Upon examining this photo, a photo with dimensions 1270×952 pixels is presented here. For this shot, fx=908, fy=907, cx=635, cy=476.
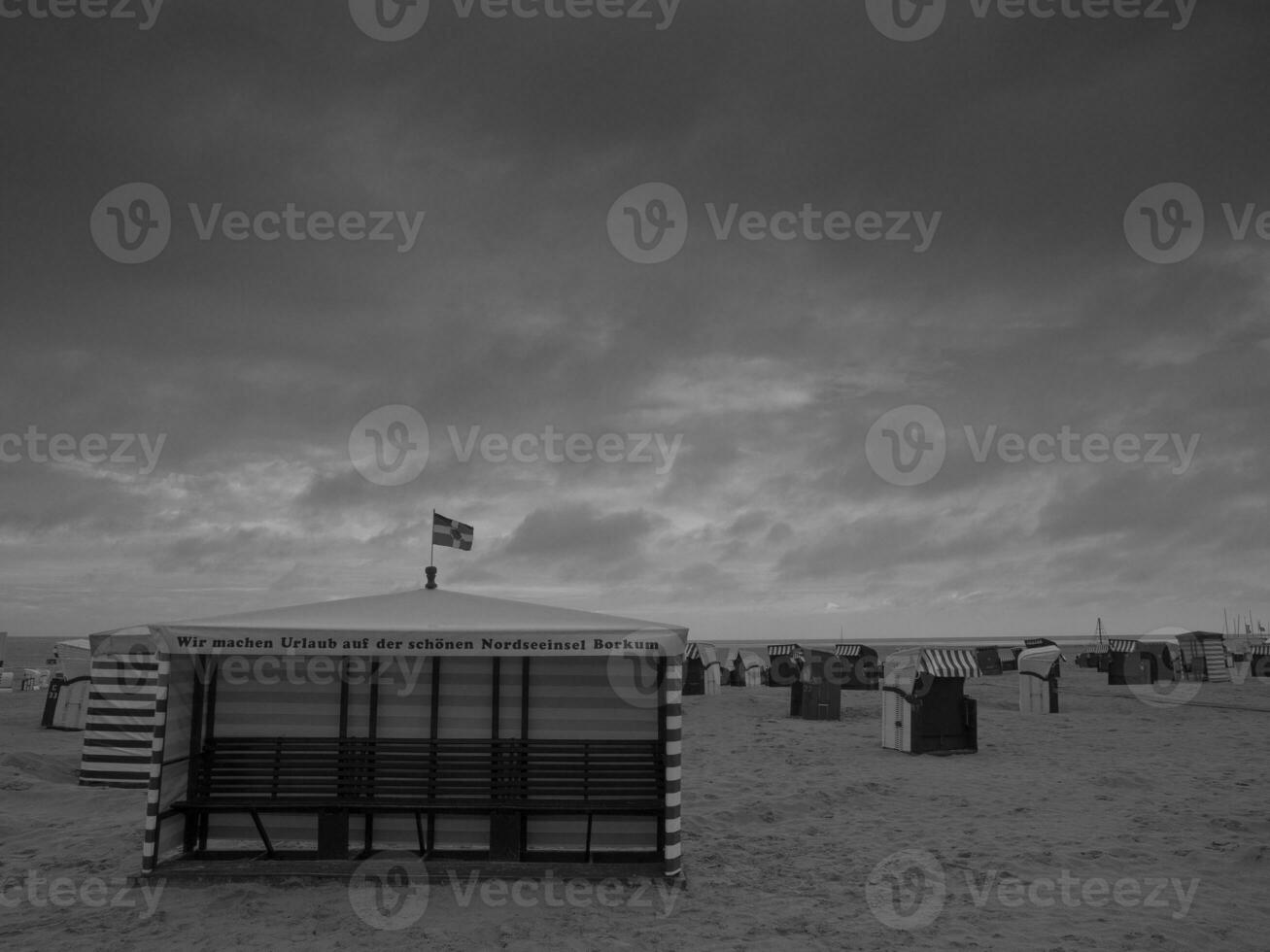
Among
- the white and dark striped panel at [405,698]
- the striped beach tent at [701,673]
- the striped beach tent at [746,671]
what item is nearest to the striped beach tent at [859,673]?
the striped beach tent at [746,671]

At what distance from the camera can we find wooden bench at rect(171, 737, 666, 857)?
31.9ft

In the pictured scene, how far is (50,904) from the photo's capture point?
8750 mm

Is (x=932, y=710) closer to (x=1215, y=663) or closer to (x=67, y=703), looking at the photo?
(x=67, y=703)

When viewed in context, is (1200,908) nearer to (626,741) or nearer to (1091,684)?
(626,741)

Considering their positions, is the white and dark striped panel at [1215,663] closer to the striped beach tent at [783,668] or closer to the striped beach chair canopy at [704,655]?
the striped beach tent at [783,668]

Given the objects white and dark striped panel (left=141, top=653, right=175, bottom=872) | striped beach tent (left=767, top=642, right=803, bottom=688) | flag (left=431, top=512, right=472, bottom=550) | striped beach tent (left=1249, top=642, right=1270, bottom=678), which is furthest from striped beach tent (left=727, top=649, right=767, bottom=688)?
white and dark striped panel (left=141, top=653, right=175, bottom=872)

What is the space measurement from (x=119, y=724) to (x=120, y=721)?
0.17 ft

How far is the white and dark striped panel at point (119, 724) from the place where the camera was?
15.2 m

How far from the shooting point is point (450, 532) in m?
11.6

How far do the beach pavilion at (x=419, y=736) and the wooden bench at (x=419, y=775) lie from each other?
0.8 inches

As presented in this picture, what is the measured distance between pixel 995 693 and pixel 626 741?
29547mm

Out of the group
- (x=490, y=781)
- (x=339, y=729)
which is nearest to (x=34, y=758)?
(x=339, y=729)

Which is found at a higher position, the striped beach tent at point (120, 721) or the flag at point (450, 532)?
the flag at point (450, 532)

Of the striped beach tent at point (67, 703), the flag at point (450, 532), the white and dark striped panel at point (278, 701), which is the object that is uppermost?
the flag at point (450, 532)
